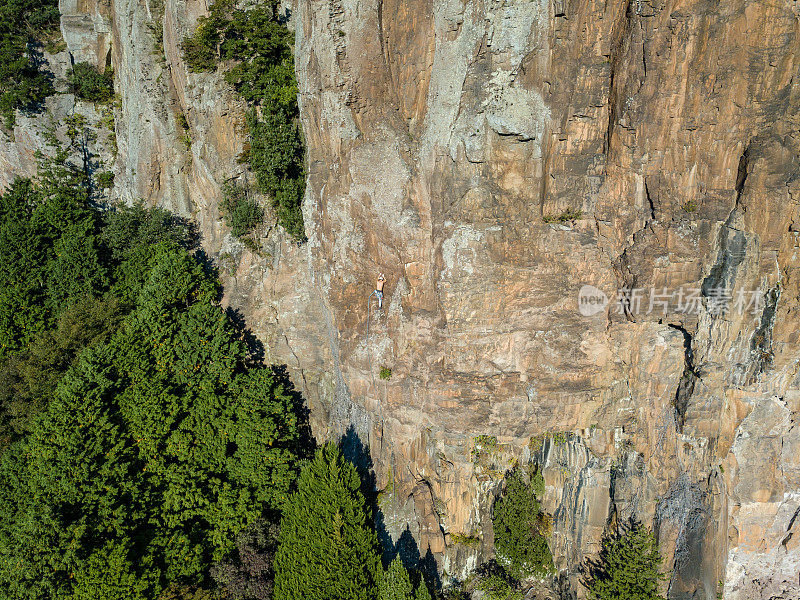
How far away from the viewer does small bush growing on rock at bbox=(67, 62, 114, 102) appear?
97.1 ft

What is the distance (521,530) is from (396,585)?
4.83 metres

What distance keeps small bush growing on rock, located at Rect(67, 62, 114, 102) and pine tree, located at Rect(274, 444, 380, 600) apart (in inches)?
925

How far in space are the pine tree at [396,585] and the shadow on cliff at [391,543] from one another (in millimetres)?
A: 1384

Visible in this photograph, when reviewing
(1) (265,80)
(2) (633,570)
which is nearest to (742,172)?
(2) (633,570)

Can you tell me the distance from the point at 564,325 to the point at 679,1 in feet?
31.6

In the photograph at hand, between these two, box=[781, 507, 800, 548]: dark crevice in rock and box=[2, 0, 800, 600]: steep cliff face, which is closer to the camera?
box=[2, 0, 800, 600]: steep cliff face

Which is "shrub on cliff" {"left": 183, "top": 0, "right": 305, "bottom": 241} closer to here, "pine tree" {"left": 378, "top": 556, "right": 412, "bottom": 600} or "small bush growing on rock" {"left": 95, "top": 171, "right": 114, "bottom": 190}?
"small bush growing on rock" {"left": 95, "top": 171, "right": 114, "bottom": 190}

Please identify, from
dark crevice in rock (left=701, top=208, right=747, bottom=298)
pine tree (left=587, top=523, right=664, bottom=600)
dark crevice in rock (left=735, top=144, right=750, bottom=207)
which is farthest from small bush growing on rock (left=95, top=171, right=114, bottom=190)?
pine tree (left=587, top=523, right=664, bottom=600)

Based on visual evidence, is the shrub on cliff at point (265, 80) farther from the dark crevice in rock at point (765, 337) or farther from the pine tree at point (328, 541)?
the dark crevice in rock at point (765, 337)

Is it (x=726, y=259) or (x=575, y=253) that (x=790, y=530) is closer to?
(x=726, y=259)

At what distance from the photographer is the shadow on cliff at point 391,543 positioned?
2016 centimetres

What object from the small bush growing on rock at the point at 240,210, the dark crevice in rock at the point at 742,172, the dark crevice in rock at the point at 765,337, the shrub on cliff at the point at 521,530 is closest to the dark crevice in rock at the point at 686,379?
the dark crevice in rock at the point at 765,337

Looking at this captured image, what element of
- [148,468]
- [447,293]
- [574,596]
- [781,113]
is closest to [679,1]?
[781,113]

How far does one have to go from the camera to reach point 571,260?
58.2ft
